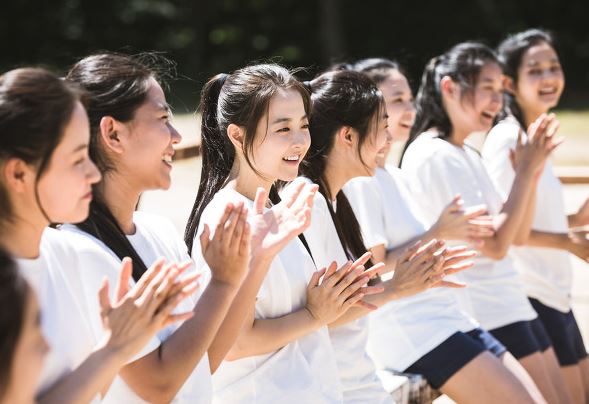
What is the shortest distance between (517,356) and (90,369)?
245 centimetres

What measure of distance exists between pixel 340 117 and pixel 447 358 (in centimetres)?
99

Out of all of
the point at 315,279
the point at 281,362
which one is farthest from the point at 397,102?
the point at 281,362

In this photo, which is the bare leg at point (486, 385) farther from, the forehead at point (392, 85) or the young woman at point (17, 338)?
the young woman at point (17, 338)

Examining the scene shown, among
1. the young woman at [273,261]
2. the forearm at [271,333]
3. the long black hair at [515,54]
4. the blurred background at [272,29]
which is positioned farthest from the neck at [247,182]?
the blurred background at [272,29]

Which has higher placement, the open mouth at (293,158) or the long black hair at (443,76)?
the open mouth at (293,158)

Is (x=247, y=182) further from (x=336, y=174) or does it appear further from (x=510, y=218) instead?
(x=510, y=218)

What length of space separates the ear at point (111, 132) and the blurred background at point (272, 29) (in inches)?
624

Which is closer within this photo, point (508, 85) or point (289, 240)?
point (289, 240)

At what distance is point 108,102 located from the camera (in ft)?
7.58

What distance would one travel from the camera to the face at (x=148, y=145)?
91.4 inches

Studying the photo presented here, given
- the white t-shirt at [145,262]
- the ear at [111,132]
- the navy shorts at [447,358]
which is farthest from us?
the navy shorts at [447,358]

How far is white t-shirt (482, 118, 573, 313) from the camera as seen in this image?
4.22m

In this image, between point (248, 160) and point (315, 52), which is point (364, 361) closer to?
point (248, 160)

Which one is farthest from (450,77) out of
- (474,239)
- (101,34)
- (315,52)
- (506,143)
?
(101,34)
